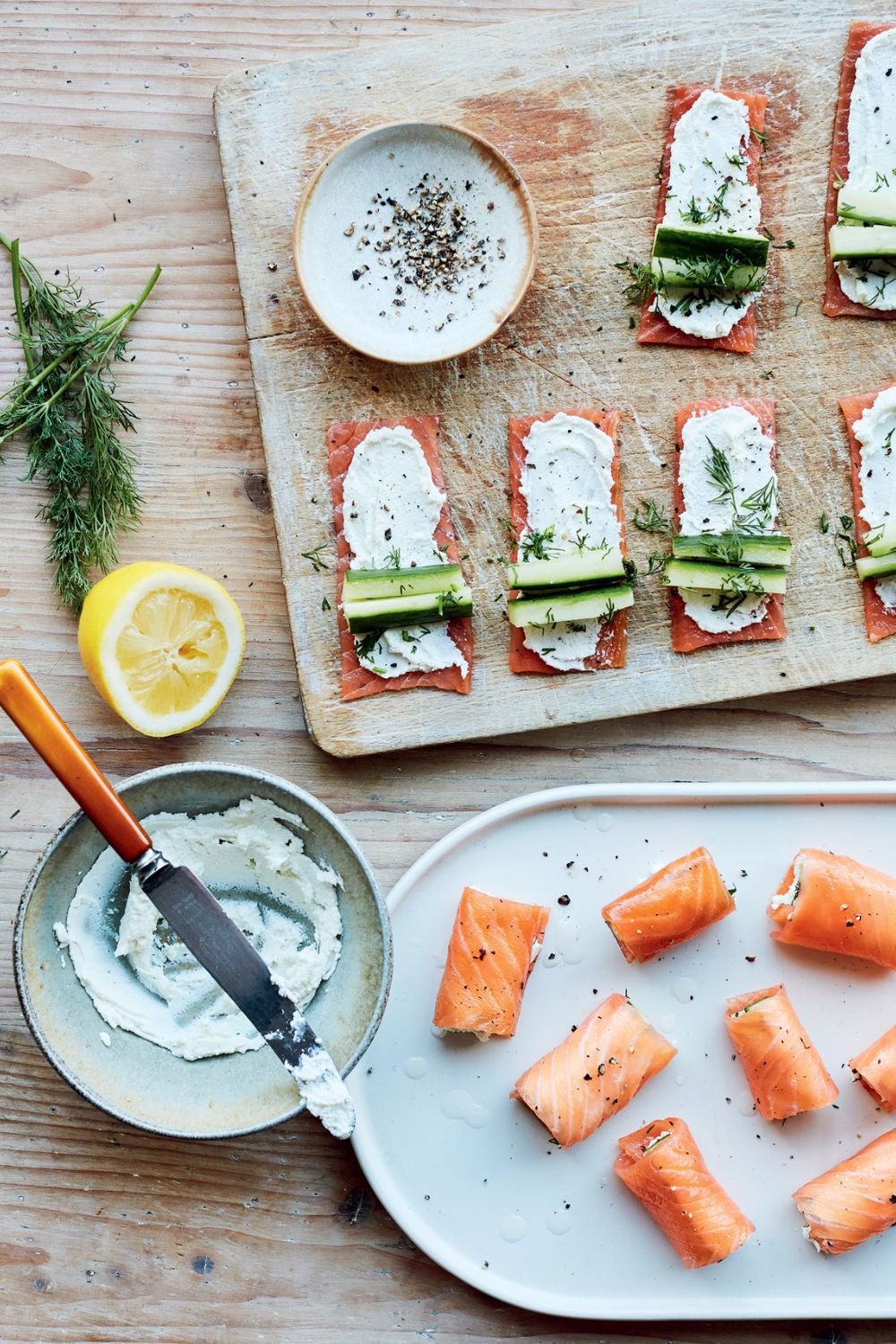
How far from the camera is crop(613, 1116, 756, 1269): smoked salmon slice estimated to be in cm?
250

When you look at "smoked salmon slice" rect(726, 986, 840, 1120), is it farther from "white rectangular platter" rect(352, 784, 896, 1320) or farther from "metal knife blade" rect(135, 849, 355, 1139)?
"metal knife blade" rect(135, 849, 355, 1139)

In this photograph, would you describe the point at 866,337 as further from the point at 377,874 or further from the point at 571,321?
the point at 377,874

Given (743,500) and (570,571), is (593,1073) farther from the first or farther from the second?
(743,500)

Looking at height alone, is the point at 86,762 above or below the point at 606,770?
above

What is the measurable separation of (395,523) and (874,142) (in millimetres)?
1486

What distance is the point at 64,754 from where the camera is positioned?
2.19 metres

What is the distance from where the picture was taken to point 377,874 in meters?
2.68

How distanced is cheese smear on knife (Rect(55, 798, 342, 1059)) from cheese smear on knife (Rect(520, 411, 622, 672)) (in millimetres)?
768

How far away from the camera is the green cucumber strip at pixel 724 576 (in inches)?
104

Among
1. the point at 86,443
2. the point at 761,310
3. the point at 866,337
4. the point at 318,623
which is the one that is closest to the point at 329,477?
the point at 318,623

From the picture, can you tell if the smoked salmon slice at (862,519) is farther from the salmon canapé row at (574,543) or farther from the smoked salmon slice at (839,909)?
the smoked salmon slice at (839,909)

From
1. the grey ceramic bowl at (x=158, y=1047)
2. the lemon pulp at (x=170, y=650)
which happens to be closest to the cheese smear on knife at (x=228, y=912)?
the grey ceramic bowl at (x=158, y=1047)

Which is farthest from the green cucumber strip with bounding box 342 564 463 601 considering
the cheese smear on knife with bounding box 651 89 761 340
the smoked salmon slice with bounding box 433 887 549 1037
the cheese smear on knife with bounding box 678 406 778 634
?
the cheese smear on knife with bounding box 651 89 761 340

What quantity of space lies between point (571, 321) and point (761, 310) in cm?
47
